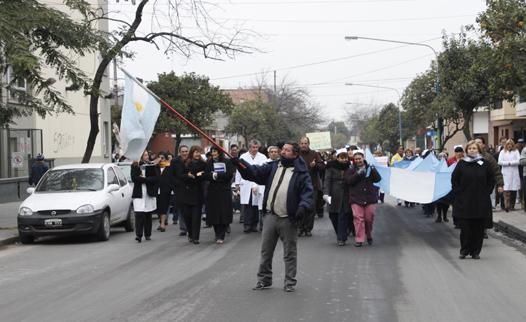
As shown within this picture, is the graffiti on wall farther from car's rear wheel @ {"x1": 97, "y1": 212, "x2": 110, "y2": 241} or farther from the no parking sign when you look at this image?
car's rear wheel @ {"x1": 97, "y1": 212, "x2": 110, "y2": 241}

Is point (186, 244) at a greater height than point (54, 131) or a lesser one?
lesser

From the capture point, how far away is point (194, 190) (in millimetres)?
13516

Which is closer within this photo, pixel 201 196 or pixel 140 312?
pixel 140 312

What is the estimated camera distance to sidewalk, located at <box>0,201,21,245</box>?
14.8 meters

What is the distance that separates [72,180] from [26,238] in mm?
1513

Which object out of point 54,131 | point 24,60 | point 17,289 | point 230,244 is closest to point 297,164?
point 17,289

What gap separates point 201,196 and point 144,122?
125 inches

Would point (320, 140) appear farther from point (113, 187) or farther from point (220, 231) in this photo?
point (220, 231)

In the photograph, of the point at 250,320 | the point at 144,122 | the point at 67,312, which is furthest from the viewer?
the point at 144,122

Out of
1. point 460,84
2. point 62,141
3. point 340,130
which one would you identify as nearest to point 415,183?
point 460,84

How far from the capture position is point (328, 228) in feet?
53.0

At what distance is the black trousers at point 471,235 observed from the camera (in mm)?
11117

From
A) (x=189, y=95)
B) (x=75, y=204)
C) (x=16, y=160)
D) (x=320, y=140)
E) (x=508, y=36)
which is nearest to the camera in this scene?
(x=75, y=204)

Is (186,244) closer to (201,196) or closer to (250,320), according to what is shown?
(201,196)
